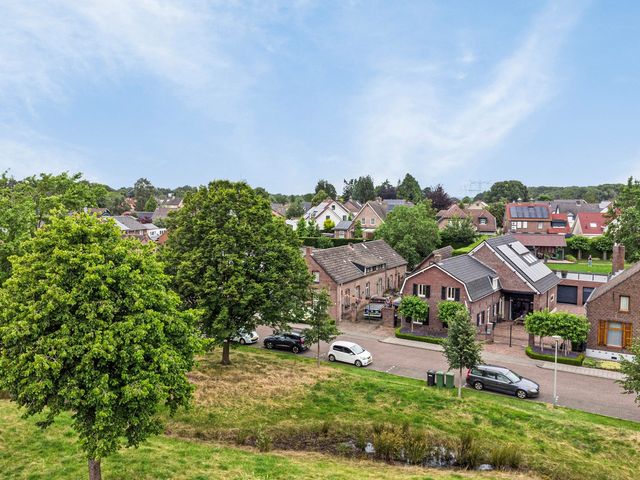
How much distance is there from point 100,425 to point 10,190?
25.3m

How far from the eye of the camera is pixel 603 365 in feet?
103

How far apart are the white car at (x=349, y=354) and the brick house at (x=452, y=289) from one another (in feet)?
28.9

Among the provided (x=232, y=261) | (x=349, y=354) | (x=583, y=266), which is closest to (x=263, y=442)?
(x=232, y=261)

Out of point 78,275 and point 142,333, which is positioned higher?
point 78,275

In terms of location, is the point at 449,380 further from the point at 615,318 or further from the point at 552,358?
the point at 615,318

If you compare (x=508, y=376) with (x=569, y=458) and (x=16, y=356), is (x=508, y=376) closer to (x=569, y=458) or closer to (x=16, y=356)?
(x=569, y=458)

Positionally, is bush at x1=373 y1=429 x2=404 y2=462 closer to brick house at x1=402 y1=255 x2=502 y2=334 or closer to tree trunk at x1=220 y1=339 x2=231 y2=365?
tree trunk at x1=220 y1=339 x2=231 y2=365

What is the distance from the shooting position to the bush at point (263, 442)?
780 inches

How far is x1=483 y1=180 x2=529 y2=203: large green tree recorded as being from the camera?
170250 mm

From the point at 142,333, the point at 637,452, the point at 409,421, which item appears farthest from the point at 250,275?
the point at 637,452

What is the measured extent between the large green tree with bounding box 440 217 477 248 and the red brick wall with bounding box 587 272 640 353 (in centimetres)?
4046

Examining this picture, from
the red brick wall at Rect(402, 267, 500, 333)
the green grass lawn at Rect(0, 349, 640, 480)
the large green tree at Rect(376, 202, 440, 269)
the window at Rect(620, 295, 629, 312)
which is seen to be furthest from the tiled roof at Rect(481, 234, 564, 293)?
the green grass lawn at Rect(0, 349, 640, 480)

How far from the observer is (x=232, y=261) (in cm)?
2619

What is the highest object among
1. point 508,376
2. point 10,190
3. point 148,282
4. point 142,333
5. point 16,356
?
A: point 10,190
